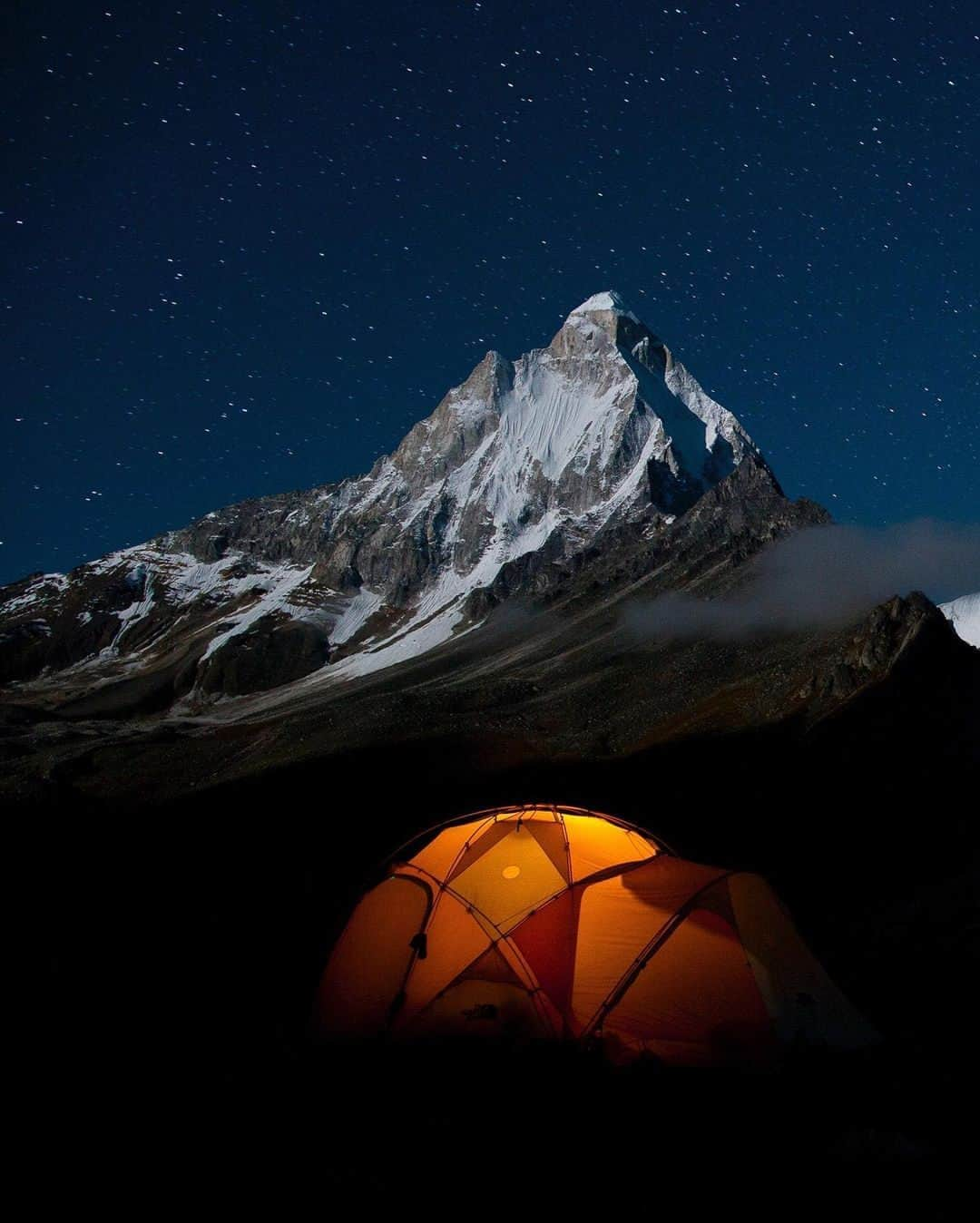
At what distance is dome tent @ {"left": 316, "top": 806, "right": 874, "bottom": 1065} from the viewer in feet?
28.5

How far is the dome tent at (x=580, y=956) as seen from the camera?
8.68m

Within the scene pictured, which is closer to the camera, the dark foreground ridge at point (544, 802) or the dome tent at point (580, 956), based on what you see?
the dark foreground ridge at point (544, 802)

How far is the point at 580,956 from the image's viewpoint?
9547 mm

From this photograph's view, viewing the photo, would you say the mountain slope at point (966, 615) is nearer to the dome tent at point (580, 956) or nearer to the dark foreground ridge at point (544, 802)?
the dark foreground ridge at point (544, 802)

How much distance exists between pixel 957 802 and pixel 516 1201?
24.1 m

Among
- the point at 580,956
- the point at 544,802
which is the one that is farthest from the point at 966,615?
the point at 580,956

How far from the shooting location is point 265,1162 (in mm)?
7438

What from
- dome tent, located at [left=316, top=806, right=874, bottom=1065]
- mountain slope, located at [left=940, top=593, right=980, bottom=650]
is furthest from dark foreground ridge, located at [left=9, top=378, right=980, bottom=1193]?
mountain slope, located at [left=940, top=593, right=980, bottom=650]

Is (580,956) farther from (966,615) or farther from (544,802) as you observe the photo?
(966,615)

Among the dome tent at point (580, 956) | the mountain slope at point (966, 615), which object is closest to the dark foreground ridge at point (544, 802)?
the dome tent at point (580, 956)

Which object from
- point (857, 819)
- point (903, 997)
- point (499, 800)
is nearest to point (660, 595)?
point (499, 800)

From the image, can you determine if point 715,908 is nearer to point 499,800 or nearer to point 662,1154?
point 662,1154

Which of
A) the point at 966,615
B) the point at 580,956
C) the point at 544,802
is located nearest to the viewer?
the point at 580,956

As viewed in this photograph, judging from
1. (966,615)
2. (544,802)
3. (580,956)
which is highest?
(544,802)
